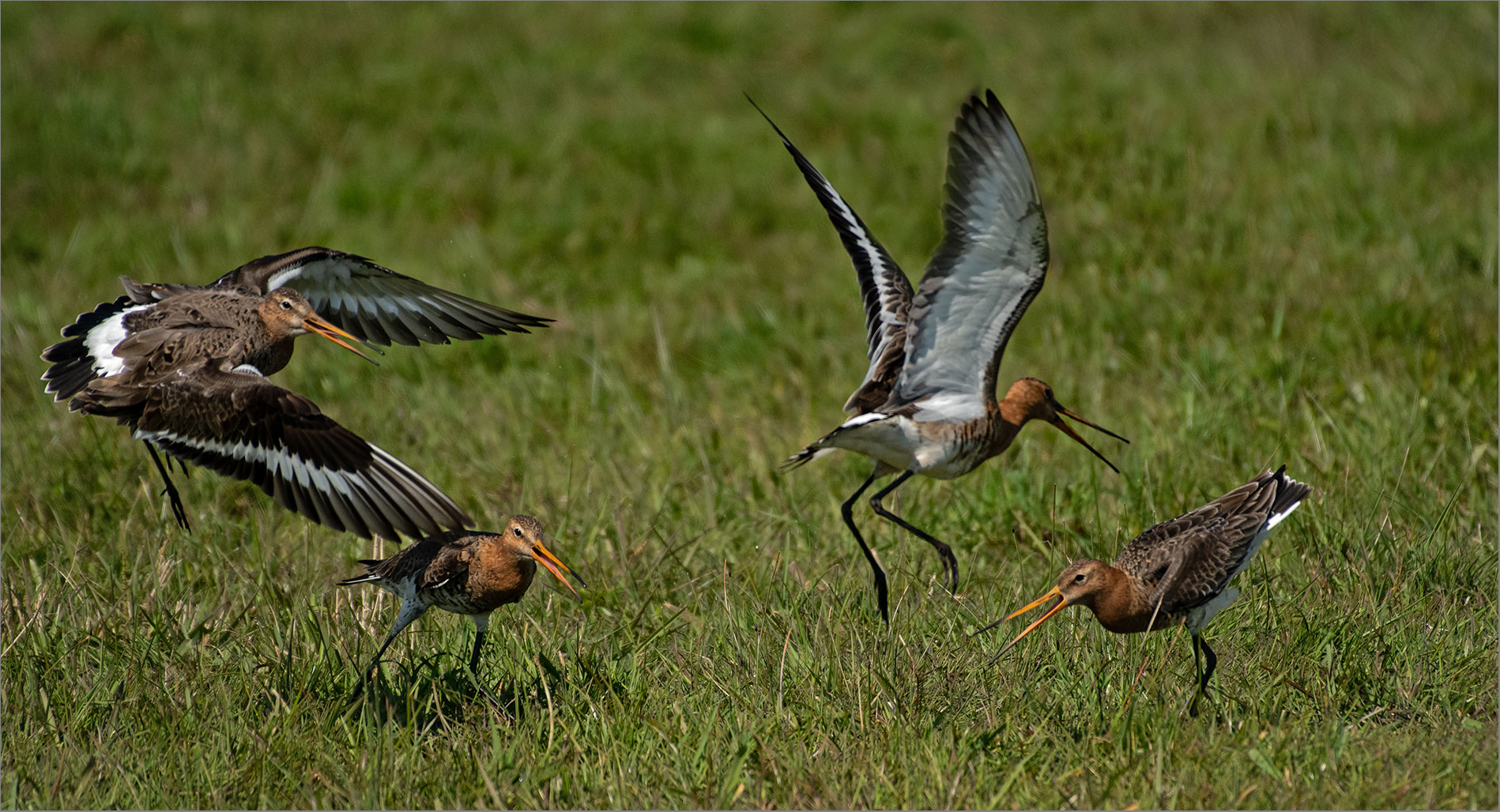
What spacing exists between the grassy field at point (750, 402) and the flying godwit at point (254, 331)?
590 millimetres

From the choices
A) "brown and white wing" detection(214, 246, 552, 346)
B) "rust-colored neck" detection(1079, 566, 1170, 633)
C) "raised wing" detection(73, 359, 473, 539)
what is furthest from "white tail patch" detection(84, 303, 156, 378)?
"rust-colored neck" detection(1079, 566, 1170, 633)

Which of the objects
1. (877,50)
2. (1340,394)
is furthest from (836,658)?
(877,50)

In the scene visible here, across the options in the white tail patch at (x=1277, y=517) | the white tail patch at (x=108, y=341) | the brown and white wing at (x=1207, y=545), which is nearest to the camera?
the brown and white wing at (x=1207, y=545)

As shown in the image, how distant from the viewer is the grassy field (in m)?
3.95

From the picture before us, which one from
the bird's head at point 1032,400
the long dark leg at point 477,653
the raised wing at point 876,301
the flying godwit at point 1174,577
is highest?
the raised wing at point 876,301

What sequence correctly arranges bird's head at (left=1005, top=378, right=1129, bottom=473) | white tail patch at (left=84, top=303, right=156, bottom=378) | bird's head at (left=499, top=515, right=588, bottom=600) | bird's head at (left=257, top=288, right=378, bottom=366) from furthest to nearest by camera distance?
bird's head at (left=1005, top=378, right=1129, bottom=473), bird's head at (left=257, top=288, right=378, bottom=366), white tail patch at (left=84, top=303, right=156, bottom=378), bird's head at (left=499, top=515, right=588, bottom=600)

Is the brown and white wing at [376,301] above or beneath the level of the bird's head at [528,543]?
above

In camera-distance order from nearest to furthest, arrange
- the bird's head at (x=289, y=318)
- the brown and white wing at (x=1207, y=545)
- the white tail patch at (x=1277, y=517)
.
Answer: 1. the brown and white wing at (x=1207, y=545)
2. the white tail patch at (x=1277, y=517)
3. the bird's head at (x=289, y=318)

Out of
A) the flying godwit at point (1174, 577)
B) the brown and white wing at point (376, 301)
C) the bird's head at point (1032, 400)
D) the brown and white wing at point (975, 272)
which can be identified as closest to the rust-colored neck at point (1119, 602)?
the flying godwit at point (1174, 577)

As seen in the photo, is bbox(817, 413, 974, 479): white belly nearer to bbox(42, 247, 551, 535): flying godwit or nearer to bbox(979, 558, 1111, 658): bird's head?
bbox(979, 558, 1111, 658): bird's head

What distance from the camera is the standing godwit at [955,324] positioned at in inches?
184

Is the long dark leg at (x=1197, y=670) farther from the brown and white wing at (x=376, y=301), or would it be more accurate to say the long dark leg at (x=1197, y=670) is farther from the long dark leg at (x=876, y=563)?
the brown and white wing at (x=376, y=301)

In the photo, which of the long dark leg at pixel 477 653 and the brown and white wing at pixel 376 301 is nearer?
the long dark leg at pixel 477 653

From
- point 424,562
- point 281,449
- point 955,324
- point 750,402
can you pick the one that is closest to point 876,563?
point 955,324
